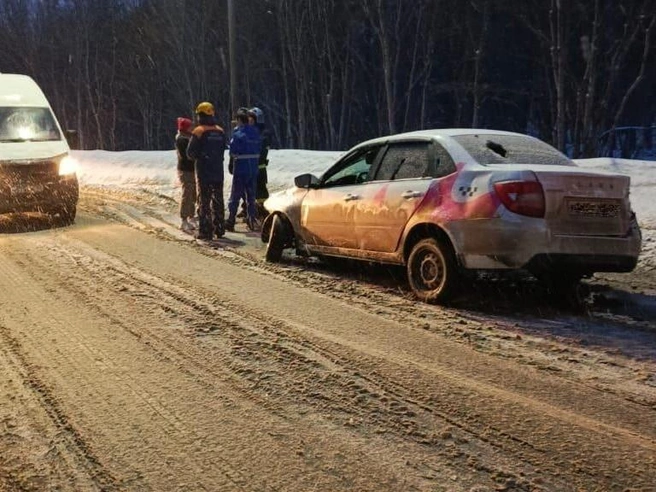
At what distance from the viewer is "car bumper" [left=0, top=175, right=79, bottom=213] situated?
10.5 m

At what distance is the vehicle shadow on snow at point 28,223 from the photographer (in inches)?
423

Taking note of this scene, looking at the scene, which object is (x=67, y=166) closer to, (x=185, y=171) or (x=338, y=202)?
(x=185, y=171)

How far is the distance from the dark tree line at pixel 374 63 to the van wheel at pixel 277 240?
1715cm

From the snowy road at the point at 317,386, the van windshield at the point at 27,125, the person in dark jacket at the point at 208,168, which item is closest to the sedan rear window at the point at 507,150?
the snowy road at the point at 317,386

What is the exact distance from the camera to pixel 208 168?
32.4ft

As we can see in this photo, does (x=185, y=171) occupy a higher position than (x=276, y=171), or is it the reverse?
(x=185, y=171)

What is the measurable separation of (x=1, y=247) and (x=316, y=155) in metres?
9.89

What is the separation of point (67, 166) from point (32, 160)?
24.8 inches

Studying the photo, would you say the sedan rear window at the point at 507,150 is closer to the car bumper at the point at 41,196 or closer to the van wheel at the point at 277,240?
the van wheel at the point at 277,240

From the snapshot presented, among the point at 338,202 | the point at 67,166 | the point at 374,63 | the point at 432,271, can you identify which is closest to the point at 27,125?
the point at 67,166

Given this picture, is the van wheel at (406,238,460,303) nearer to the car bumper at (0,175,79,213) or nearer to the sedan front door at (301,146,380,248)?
the sedan front door at (301,146,380,248)

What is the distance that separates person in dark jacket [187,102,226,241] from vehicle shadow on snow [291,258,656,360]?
2.88 metres

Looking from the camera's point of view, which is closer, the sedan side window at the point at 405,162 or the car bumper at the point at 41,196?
the sedan side window at the point at 405,162

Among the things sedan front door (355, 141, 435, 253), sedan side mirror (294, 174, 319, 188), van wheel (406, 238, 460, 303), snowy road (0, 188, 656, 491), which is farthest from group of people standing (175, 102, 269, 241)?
van wheel (406, 238, 460, 303)
